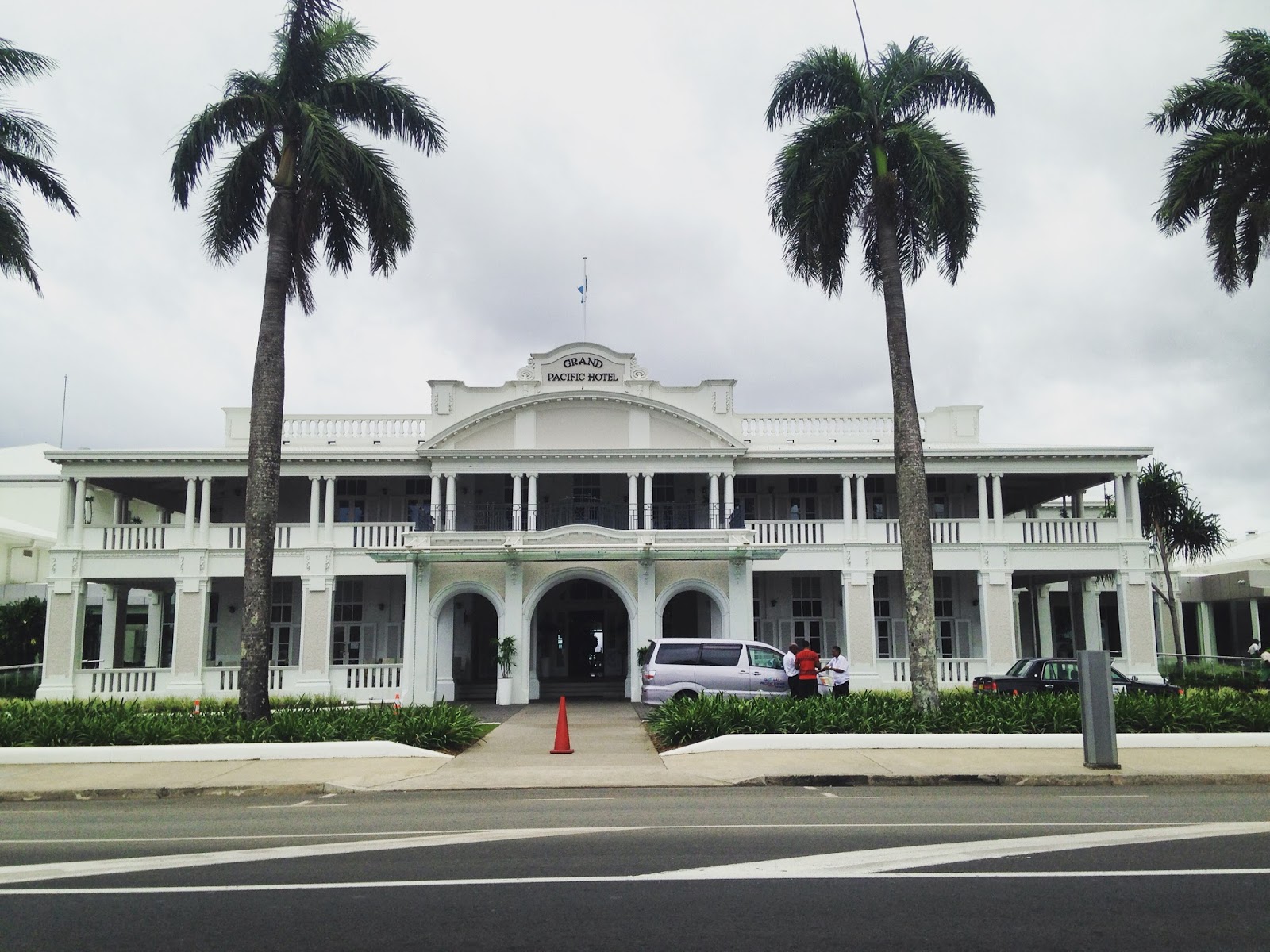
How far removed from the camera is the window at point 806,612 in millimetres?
32281

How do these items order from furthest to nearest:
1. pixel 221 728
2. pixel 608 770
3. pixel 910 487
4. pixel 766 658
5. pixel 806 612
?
1. pixel 806 612
2. pixel 766 658
3. pixel 910 487
4. pixel 221 728
5. pixel 608 770

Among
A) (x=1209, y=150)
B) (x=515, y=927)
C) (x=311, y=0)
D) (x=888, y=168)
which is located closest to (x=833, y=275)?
(x=888, y=168)

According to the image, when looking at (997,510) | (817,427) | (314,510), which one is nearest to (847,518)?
(817,427)

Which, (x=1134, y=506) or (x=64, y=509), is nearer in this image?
(x=64, y=509)

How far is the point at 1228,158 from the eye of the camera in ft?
65.7

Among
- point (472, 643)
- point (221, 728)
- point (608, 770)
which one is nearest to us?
point (608, 770)

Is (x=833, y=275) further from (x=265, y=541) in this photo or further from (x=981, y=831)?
(x=981, y=831)

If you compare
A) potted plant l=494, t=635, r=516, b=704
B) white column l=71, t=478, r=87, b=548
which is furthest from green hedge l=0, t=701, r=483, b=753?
white column l=71, t=478, r=87, b=548

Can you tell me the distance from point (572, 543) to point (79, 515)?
50.0ft

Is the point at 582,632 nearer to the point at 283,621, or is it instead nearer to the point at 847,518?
the point at 847,518

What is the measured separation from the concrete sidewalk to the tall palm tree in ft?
13.7

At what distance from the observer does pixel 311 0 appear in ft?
58.4

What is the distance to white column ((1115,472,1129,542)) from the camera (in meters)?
30.3

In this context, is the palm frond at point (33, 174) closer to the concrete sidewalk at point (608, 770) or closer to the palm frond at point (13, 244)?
the palm frond at point (13, 244)
